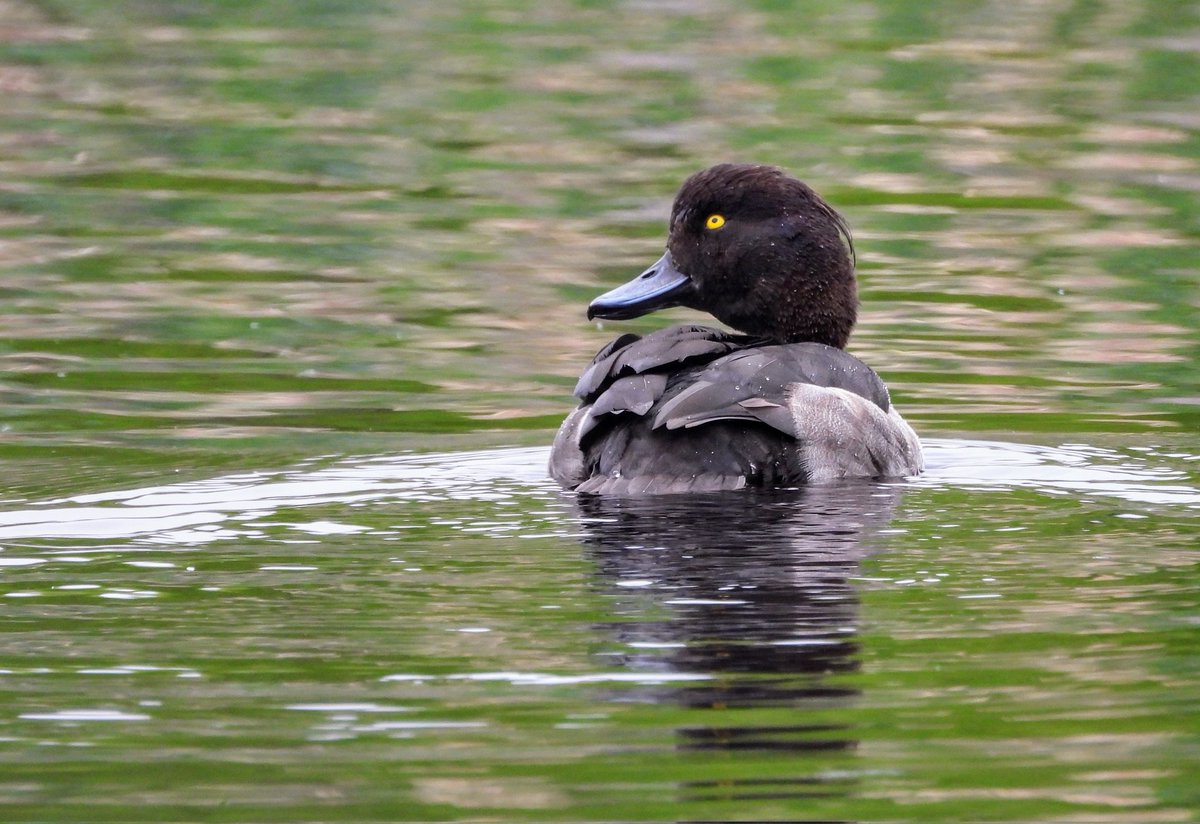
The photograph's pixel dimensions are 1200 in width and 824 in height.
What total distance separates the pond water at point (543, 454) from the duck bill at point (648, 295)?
28.3 inches

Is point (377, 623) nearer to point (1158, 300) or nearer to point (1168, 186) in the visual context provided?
point (1158, 300)

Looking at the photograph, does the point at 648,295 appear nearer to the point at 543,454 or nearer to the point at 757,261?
the point at 757,261

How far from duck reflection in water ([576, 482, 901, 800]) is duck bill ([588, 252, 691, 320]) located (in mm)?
1328

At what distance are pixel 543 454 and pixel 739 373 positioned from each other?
1542mm

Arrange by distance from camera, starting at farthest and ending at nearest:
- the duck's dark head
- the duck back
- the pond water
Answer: the duck's dark head → the duck back → the pond water

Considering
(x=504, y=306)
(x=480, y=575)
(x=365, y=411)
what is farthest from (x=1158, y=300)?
(x=480, y=575)

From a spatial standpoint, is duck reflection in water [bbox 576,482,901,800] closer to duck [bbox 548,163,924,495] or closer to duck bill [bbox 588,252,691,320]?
duck [bbox 548,163,924,495]

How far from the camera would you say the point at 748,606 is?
6305 mm

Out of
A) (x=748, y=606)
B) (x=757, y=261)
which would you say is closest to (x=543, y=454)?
(x=757, y=261)

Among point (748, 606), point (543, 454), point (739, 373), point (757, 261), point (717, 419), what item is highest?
point (757, 261)

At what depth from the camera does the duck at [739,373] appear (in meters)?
7.80

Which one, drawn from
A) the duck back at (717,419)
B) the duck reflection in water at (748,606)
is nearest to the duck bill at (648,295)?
the duck back at (717,419)

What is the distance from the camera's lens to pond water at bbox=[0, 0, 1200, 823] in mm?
5145

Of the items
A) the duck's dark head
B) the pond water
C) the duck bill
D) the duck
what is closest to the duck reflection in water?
the pond water
